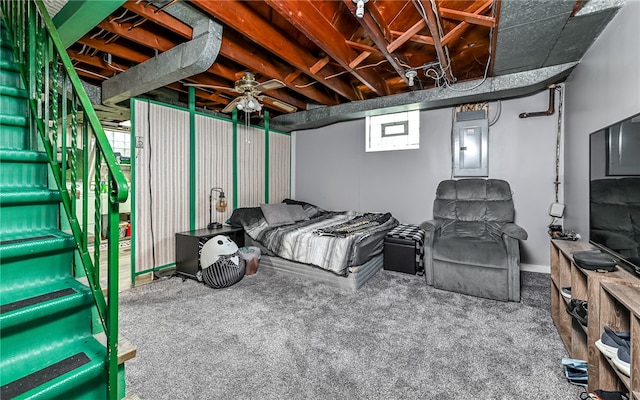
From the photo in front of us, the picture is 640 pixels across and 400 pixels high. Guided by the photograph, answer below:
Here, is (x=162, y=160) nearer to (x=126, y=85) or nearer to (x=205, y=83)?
(x=126, y=85)

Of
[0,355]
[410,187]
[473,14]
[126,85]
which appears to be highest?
[473,14]

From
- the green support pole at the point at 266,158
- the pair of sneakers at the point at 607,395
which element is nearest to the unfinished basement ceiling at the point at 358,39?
the green support pole at the point at 266,158

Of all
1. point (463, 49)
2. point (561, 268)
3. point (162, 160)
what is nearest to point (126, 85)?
point (162, 160)

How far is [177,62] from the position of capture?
256 centimetres

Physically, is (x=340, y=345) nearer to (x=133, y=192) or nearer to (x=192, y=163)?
(x=133, y=192)

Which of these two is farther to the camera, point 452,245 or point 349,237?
point 349,237

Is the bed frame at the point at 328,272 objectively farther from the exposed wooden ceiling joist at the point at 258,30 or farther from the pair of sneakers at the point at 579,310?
the exposed wooden ceiling joist at the point at 258,30

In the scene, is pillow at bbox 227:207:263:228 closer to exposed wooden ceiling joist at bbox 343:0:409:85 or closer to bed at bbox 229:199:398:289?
bed at bbox 229:199:398:289

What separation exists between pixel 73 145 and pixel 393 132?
4026mm

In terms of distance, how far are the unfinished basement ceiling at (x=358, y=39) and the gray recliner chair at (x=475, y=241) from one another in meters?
1.21

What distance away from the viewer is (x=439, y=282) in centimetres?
295

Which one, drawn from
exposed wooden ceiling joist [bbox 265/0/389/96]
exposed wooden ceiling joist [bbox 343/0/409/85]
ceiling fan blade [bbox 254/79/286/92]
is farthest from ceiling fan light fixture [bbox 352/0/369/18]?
ceiling fan blade [bbox 254/79/286/92]

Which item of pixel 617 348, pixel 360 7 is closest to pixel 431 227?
pixel 617 348

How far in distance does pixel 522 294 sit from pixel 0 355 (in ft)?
12.0
